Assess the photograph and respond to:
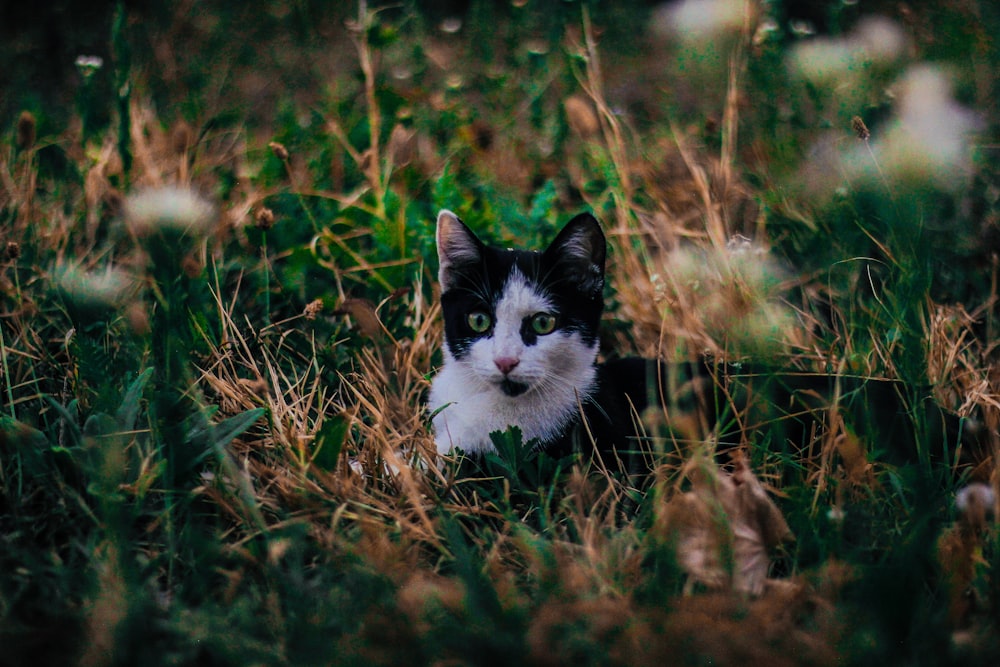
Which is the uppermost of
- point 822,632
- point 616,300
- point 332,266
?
point 332,266

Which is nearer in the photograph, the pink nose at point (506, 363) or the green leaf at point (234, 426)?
the green leaf at point (234, 426)

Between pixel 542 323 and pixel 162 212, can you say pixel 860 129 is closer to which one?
pixel 542 323

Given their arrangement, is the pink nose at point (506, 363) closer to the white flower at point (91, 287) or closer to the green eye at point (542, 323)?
the green eye at point (542, 323)

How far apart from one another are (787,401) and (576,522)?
727mm

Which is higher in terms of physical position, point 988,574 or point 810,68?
point 810,68

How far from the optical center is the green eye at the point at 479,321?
72.6 inches

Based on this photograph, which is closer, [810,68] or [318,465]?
[318,465]

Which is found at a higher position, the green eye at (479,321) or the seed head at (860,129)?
the seed head at (860,129)

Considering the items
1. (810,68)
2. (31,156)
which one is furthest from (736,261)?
(31,156)

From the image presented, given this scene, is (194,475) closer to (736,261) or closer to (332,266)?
(332,266)

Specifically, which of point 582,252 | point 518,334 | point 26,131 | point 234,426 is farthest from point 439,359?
point 26,131

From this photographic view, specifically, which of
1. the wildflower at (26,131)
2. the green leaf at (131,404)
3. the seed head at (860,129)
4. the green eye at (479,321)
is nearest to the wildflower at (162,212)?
the green leaf at (131,404)

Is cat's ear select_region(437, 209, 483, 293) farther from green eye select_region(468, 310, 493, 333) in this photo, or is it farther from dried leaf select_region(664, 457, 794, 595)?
dried leaf select_region(664, 457, 794, 595)

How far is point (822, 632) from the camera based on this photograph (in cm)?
114
